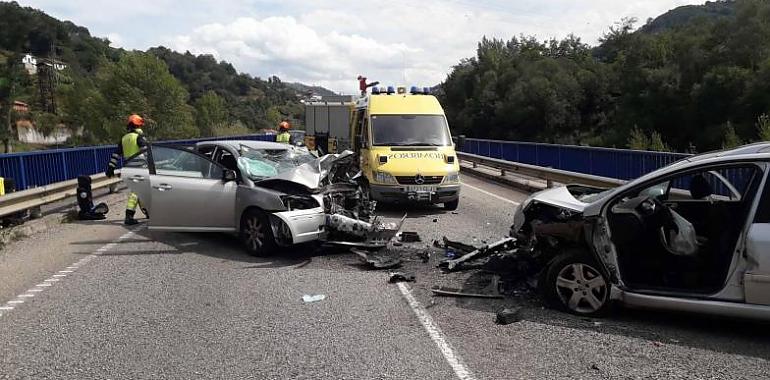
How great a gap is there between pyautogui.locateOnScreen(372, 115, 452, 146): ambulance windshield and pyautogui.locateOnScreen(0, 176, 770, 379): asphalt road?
543 centimetres

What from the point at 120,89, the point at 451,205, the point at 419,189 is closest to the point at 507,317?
the point at 419,189

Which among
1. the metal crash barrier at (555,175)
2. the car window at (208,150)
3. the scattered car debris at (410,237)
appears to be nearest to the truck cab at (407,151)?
the scattered car debris at (410,237)

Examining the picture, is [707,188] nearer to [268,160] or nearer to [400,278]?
[400,278]

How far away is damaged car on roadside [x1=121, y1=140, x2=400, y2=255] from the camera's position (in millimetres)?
7996

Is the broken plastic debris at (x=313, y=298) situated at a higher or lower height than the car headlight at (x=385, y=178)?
lower

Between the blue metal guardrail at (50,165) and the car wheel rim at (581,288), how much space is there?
34.5 ft

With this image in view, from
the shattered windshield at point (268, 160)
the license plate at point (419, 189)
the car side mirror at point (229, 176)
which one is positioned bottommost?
the license plate at point (419, 189)

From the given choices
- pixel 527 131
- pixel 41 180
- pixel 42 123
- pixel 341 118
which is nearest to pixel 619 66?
pixel 527 131

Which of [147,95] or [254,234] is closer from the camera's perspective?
[254,234]

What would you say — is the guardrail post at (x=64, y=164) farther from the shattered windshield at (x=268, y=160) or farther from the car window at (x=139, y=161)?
the shattered windshield at (x=268, y=160)

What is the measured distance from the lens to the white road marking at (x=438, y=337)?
426 cm

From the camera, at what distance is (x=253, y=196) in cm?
812

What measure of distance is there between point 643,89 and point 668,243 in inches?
1564

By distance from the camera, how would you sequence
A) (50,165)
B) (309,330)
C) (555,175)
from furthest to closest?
(555,175) < (50,165) < (309,330)
